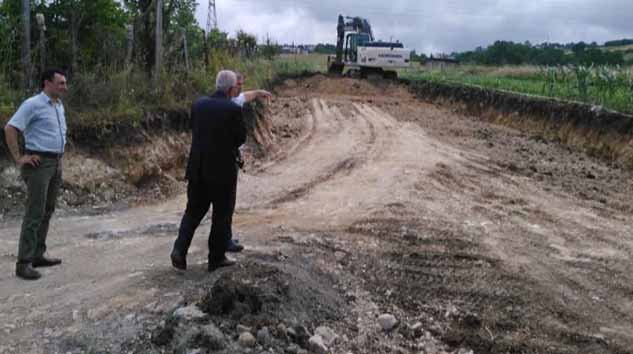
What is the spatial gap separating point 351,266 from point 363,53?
1132 inches

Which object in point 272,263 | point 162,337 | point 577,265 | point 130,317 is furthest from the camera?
point 577,265

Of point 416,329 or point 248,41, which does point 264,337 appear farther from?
point 248,41

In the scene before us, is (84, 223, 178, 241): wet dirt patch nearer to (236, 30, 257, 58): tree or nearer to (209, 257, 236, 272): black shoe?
(209, 257, 236, 272): black shoe

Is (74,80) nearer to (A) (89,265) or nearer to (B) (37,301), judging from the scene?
(A) (89,265)

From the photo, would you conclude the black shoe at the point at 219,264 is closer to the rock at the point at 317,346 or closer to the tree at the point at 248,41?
the rock at the point at 317,346

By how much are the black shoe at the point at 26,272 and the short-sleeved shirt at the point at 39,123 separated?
40.0 inches

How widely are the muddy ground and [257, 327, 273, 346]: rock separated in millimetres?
11

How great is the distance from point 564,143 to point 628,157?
2715 millimetres

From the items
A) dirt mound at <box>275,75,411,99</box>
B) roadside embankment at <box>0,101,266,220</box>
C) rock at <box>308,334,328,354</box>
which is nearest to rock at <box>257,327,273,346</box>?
rock at <box>308,334,328,354</box>

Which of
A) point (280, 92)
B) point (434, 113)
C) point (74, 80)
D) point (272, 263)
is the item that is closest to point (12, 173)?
point (74, 80)

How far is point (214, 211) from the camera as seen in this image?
19.7ft

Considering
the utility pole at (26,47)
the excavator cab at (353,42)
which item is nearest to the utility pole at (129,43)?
the utility pole at (26,47)

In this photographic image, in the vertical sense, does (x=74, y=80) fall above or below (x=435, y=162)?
above

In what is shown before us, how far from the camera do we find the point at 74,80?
10117 millimetres
